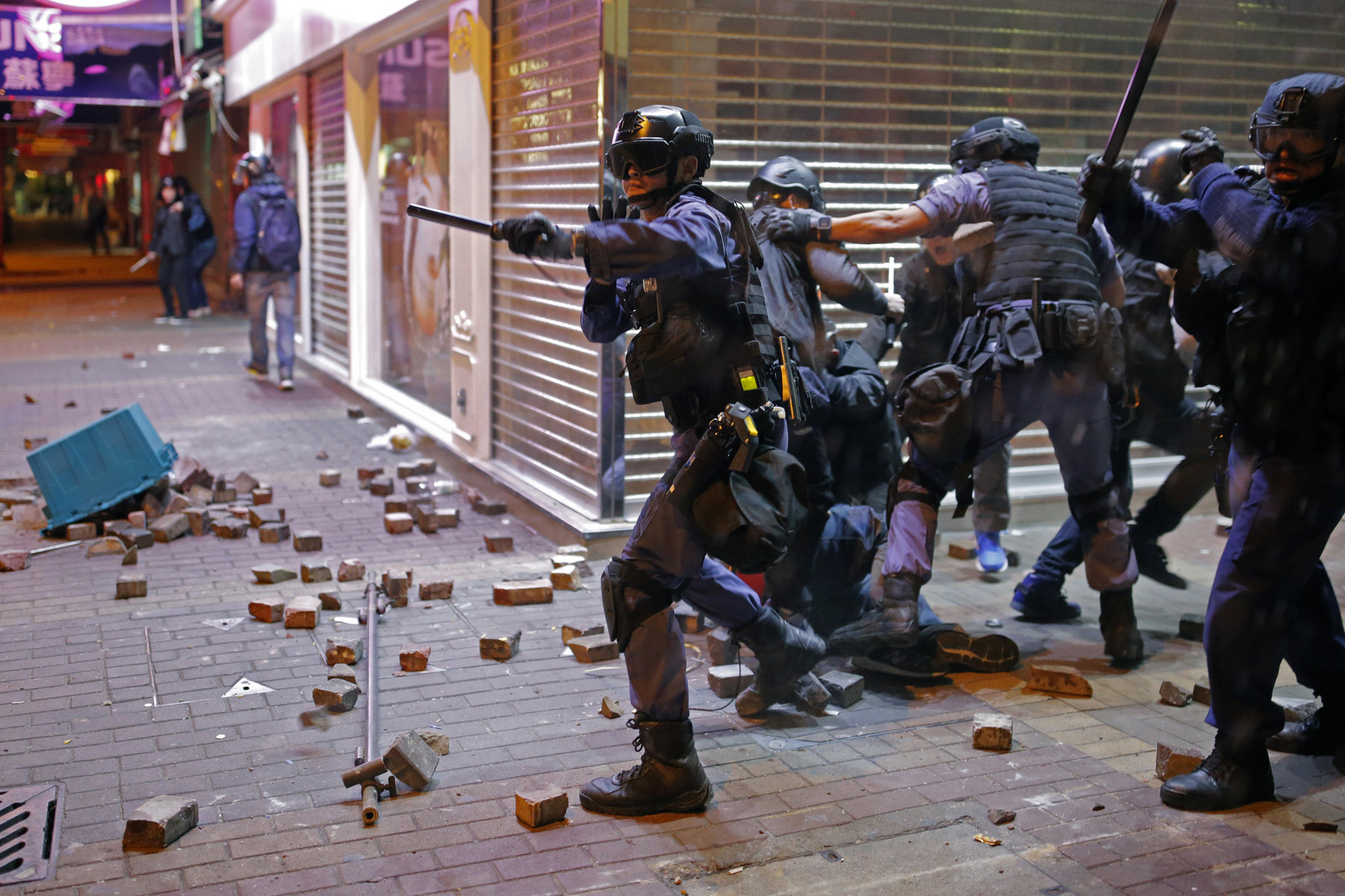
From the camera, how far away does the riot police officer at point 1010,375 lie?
5.08 meters

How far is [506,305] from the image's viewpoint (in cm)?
837

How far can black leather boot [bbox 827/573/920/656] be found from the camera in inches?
199

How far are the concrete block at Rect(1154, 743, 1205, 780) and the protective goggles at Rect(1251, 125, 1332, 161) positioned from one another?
1937 mm

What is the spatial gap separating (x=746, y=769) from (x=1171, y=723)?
171cm

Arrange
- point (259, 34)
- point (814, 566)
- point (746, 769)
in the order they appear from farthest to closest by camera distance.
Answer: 1. point (259, 34)
2. point (814, 566)
3. point (746, 769)

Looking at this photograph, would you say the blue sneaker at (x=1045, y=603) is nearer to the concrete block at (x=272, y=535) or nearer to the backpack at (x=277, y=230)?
the concrete block at (x=272, y=535)

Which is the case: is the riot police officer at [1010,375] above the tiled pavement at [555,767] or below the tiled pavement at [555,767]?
above

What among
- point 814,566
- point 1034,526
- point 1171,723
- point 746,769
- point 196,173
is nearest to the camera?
point 746,769

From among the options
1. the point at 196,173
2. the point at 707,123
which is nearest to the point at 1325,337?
the point at 707,123

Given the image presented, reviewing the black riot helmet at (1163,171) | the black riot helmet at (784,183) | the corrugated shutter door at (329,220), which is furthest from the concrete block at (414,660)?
the corrugated shutter door at (329,220)

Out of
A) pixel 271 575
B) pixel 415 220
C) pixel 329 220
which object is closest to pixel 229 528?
pixel 271 575

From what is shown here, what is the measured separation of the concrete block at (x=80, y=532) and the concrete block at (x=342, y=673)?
3014 millimetres

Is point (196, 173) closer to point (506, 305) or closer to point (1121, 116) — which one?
point (506, 305)

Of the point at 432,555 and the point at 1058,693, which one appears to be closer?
the point at 1058,693
